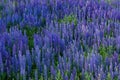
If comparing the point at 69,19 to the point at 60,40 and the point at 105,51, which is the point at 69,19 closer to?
the point at 60,40

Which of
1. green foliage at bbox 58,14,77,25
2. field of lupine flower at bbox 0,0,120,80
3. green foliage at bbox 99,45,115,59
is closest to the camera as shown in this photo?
field of lupine flower at bbox 0,0,120,80

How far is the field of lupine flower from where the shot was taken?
195 inches

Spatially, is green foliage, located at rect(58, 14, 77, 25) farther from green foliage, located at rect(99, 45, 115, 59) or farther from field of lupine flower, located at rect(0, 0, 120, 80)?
green foliage, located at rect(99, 45, 115, 59)

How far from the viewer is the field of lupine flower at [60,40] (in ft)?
16.2

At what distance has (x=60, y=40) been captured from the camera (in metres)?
6.06

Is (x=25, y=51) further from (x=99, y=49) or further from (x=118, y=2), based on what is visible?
(x=118, y=2)

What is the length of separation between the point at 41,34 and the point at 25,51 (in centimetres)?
81

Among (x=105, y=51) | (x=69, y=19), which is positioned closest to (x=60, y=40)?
(x=105, y=51)

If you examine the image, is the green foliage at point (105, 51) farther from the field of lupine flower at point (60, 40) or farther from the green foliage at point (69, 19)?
the green foliage at point (69, 19)

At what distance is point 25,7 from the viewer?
8.30 meters

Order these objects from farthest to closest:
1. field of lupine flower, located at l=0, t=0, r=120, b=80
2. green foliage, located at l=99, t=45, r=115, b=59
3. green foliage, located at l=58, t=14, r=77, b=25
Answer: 1. green foliage, located at l=58, t=14, r=77, b=25
2. green foliage, located at l=99, t=45, r=115, b=59
3. field of lupine flower, located at l=0, t=0, r=120, b=80

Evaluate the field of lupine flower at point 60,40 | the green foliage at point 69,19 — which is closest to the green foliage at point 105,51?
the field of lupine flower at point 60,40

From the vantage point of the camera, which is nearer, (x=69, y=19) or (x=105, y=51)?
(x=105, y=51)

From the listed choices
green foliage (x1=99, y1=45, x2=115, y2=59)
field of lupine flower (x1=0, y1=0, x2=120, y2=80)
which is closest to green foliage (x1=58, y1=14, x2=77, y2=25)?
field of lupine flower (x1=0, y1=0, x2=120, y2=80)
